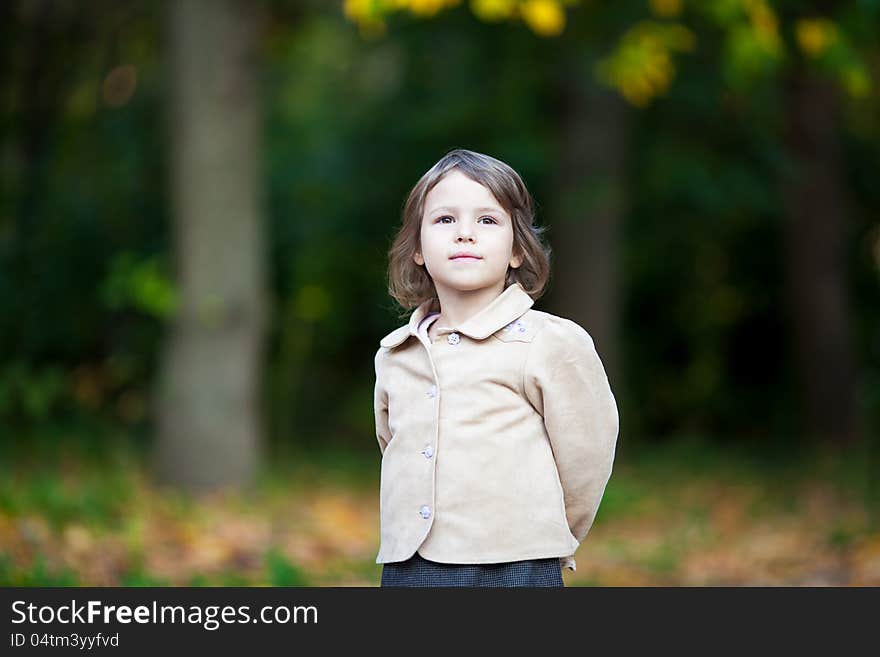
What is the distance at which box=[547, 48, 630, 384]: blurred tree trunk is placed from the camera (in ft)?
32.0

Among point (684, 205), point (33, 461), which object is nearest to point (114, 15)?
point (33, 461)

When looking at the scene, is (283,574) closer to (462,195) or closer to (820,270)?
(462,195)

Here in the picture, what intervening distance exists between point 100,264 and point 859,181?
28.2ft

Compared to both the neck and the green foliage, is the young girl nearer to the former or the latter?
Result: the neck

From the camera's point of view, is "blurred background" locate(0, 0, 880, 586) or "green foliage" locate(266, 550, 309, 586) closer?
"green foliage" locate(266, 550, 309, 586)

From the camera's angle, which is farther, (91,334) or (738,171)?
(91,334)

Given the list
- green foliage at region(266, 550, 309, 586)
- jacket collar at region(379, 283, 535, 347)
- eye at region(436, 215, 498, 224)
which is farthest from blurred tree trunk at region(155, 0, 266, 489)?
eye at region(436, 215, 498, 224)

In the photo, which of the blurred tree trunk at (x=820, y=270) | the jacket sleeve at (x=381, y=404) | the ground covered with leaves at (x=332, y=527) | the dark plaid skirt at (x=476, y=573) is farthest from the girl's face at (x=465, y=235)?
the blurred tree trunk at (x=820, y=270)

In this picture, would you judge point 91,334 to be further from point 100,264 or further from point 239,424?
point 239,424

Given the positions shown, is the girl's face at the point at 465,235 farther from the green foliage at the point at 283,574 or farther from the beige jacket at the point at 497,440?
the green foliage at the point at 283,574

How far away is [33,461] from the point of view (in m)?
8.55

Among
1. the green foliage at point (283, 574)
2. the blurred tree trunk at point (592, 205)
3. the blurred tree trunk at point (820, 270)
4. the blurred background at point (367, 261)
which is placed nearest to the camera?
the green foliage at point (283, 574)

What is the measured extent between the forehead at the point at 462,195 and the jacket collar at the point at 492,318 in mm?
215

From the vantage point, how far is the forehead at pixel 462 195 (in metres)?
2.66
